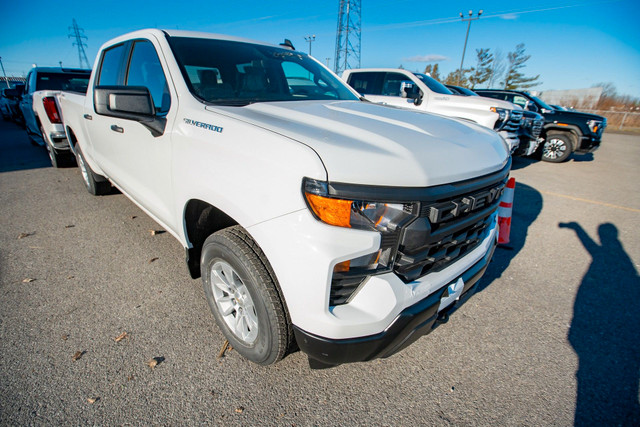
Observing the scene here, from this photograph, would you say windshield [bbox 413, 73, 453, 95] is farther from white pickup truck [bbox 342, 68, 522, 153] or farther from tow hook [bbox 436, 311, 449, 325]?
tow hook [bbox 436, 311, 449, 325]

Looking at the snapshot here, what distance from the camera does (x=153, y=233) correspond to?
11.5 feet

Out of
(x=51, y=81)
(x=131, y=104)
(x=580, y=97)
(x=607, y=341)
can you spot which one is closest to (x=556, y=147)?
(x=607, y=341)

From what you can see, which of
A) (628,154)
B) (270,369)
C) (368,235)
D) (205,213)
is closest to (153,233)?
(205,213)

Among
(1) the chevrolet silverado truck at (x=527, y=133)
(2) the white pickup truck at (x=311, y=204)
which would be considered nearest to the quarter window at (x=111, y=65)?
(2) the white pickup truck at (x=311, y=204)

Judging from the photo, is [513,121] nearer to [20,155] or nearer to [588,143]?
[588,143]

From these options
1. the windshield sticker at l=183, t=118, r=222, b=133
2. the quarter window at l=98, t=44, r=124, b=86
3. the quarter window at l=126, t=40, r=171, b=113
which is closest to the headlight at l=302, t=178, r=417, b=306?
the windshield sticker at l=183, t=118, r=222, b=133

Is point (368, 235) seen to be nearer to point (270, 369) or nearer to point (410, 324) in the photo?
point (410, 324)

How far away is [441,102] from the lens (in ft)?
22.7

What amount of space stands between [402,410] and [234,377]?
38.5 inches

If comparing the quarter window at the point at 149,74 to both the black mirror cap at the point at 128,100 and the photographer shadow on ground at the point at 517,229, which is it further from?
the photographer shadow on ground at the point at 517,229

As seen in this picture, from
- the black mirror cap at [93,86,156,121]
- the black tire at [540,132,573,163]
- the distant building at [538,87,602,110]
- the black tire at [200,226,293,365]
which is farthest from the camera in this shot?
the distant building at [538,87,602,110]

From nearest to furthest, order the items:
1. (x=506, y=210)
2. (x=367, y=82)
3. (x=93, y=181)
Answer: (x=506, y=210) < (x=93, y=181) < (x=367, y=82)

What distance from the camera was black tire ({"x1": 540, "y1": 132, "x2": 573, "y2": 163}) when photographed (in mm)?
8773

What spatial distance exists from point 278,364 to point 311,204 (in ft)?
3.96
